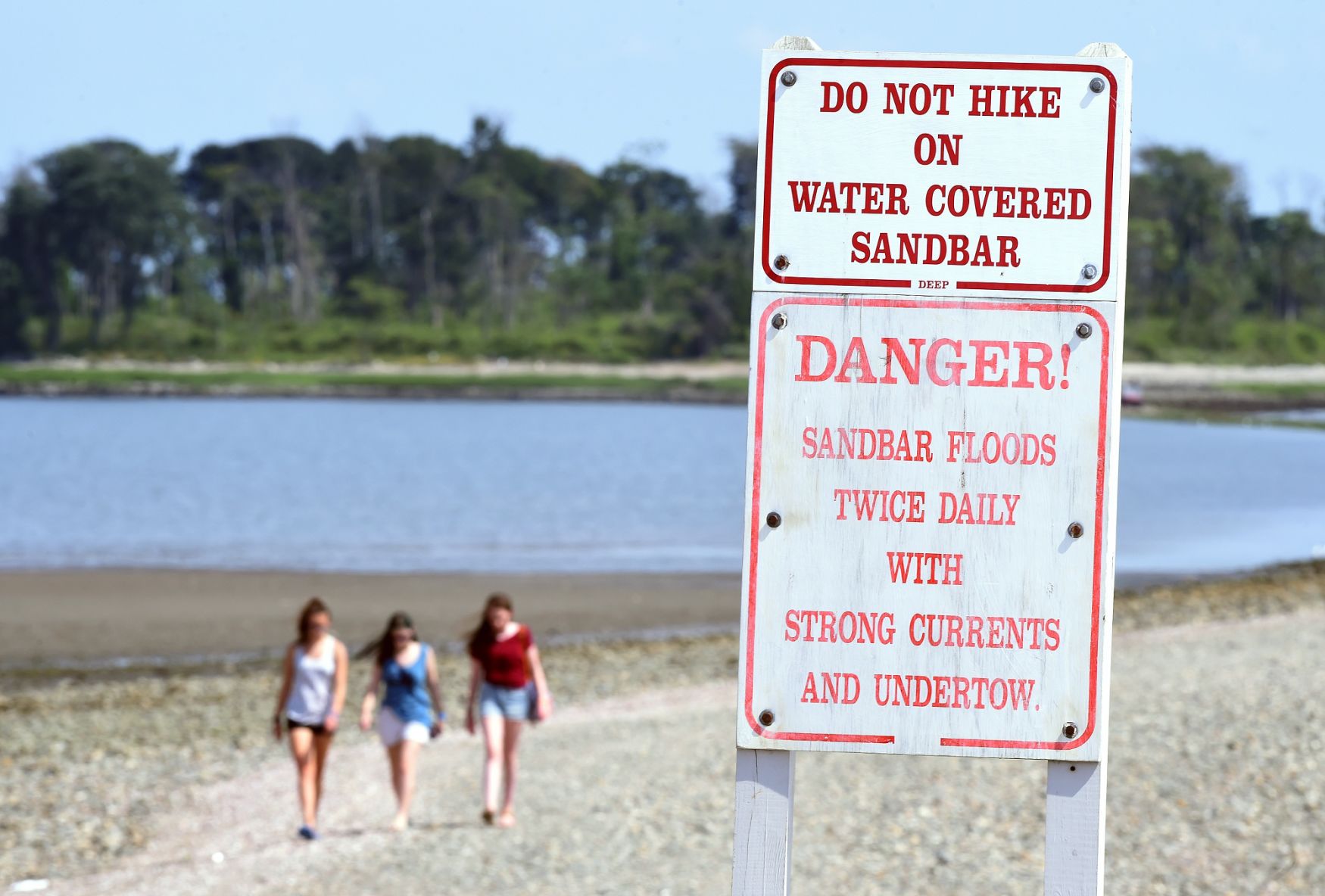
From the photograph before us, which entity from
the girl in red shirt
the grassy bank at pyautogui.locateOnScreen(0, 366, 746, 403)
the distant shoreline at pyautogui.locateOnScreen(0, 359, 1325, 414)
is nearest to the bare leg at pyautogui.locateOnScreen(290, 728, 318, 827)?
the girl in red shirt

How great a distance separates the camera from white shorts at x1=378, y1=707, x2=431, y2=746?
31.9ft

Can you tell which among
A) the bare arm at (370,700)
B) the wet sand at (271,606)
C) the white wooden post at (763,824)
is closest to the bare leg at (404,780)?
the bare arm at (370,700)

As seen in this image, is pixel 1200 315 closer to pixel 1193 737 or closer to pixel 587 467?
pixel 587 467

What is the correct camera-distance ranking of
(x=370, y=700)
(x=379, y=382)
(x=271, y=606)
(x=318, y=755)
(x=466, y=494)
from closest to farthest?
(x=370, y=700)
(x=318, y=755)
(x=271, y=606)
(x=466, y=494)
(x=379, y=382)

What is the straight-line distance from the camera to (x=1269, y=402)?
360ft

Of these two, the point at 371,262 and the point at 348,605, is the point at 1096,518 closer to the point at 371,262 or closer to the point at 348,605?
the point at 348,605

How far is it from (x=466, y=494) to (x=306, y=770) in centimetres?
4064

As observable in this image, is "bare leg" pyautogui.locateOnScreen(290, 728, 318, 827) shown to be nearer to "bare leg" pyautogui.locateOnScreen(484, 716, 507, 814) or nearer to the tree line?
"bare leg" pyautogui.locateOnScreen(484, 716, 507, 814)

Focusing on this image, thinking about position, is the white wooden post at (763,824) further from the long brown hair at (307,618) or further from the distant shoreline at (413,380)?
the distant shoreline at (413,380)

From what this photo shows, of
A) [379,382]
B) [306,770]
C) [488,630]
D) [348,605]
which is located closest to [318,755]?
[306,770]

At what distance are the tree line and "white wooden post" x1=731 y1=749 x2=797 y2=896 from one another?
11379 centimetres

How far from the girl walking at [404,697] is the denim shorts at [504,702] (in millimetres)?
321

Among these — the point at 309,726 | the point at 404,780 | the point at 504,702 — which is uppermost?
the point at 504,702

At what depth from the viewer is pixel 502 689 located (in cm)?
1000
